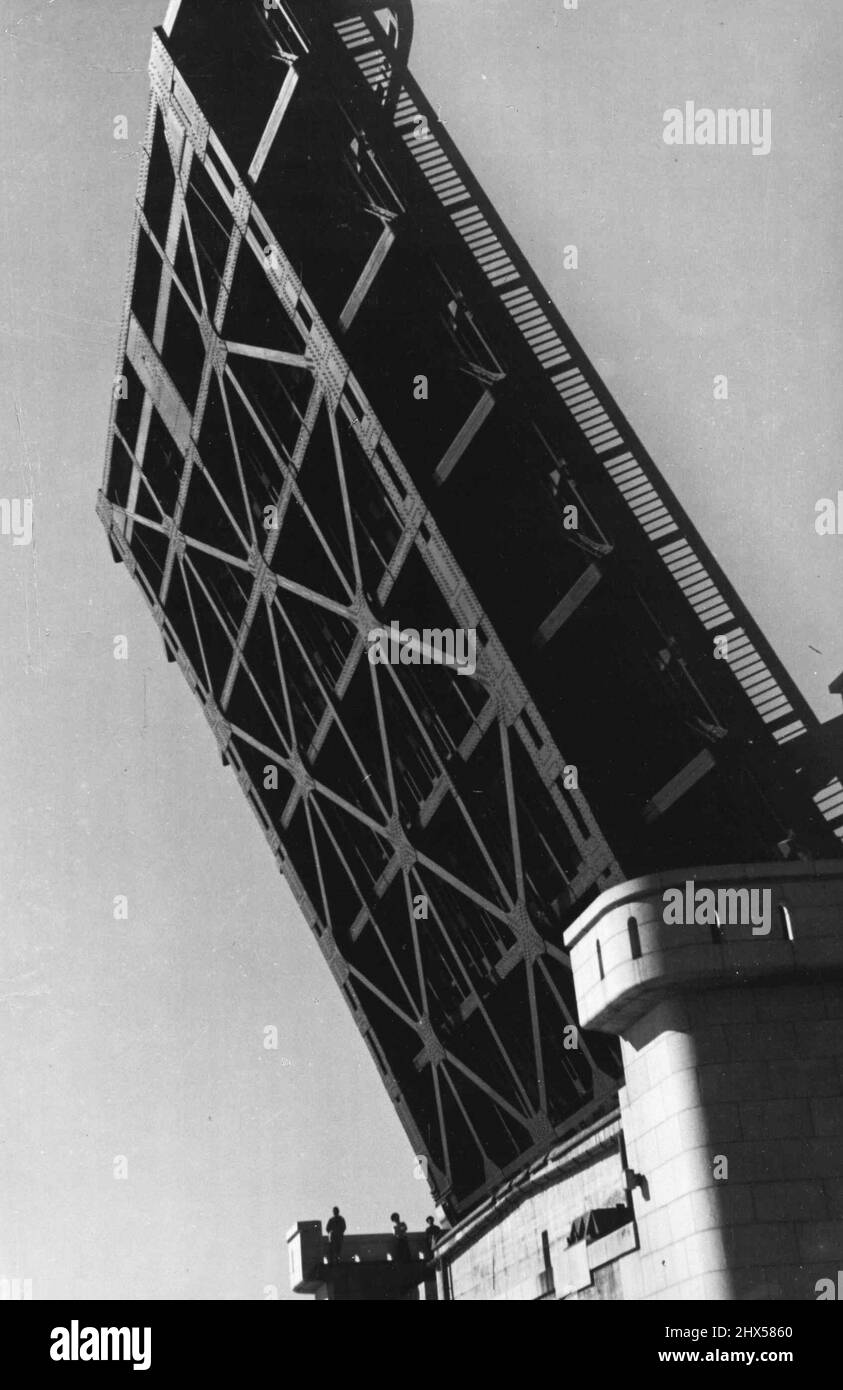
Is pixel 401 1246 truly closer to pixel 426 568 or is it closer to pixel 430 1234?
pixel 430 1234

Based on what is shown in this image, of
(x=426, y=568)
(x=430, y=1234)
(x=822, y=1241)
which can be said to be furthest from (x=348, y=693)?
(x=822, y=1241)

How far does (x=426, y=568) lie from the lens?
18.1 meters

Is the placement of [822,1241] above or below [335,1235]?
below

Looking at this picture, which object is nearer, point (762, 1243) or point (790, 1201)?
point (762, 1243)

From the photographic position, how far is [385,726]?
66.1 ft

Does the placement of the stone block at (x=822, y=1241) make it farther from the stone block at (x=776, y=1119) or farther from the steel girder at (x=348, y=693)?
the steel girder at (x=348, y=693)

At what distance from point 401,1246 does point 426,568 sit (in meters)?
13.3

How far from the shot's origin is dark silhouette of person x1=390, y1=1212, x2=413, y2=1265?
2467cm

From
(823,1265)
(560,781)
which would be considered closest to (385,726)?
(560,781)

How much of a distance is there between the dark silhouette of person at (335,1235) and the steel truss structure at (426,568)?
222cm

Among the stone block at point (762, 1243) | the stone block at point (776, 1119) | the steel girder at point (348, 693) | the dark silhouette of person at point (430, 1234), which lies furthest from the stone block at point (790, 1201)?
the dark silhouette of person at point (430, 1234)

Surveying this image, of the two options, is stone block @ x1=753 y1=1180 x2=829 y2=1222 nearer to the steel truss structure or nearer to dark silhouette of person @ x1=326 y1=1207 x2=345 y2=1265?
the steel truss structure

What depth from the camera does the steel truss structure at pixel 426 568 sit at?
1555 cm

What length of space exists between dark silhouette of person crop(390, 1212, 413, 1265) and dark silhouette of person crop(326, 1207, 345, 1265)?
0.97 metres
